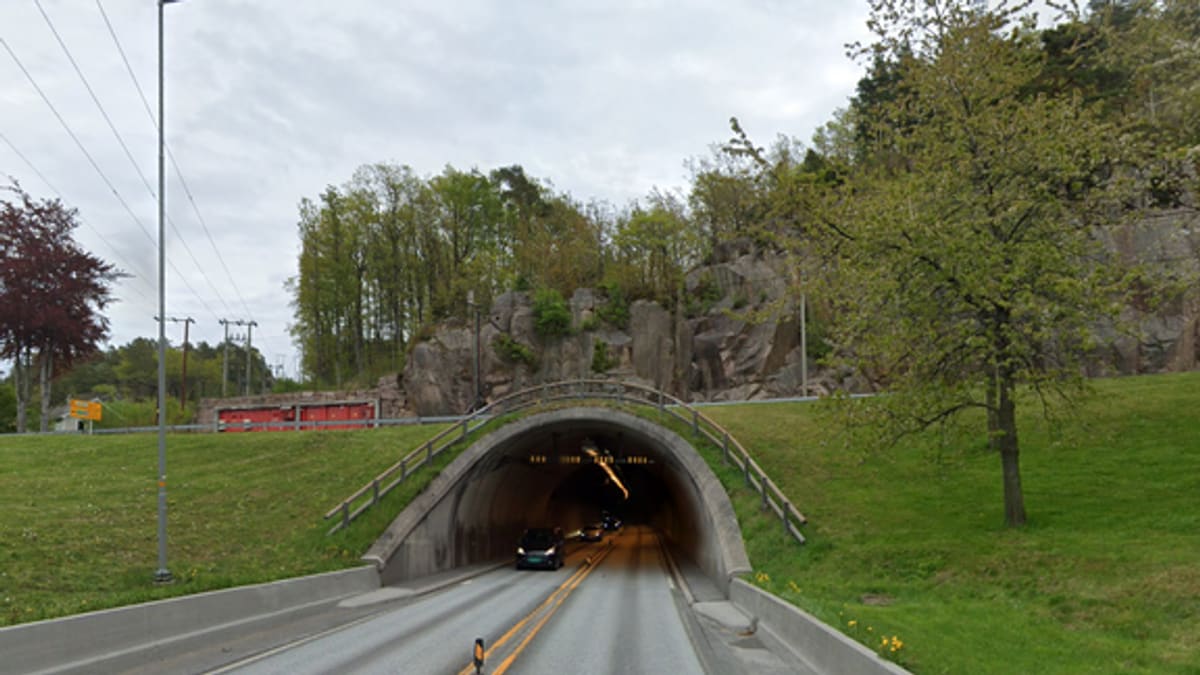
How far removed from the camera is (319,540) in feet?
73.3

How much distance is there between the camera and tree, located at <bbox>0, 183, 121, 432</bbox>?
45.8 metres

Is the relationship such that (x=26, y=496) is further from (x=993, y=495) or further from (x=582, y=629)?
(x=993, y=495)

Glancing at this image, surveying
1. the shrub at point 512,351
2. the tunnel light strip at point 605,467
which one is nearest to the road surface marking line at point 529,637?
the tunnel light strip at point 605,467

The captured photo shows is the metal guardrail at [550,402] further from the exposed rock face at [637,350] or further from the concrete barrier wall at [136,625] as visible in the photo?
the exposed rock face at [637,350]

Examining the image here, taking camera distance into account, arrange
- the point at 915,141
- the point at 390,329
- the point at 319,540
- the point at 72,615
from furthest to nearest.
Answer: the point at 390,329 < the point at 319,540 < the point at 915,141 < the point at 72,615

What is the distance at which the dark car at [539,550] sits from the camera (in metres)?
31.8

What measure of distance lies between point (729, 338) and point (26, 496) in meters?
40.5

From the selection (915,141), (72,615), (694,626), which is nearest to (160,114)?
(72,615)

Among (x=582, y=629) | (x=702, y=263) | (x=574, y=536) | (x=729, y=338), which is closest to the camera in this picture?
(x=582, y=629)

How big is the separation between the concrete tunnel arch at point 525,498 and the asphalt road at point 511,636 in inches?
84.5

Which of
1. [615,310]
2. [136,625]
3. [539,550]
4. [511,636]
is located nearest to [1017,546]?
[511,636]

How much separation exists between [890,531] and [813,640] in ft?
28.8

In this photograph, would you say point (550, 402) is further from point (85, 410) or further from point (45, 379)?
point (45, 379)

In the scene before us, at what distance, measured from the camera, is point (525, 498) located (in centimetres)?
4303
